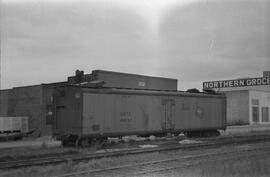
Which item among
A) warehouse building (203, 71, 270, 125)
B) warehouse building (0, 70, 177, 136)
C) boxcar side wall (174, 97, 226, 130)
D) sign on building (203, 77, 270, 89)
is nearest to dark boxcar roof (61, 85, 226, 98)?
boxcar side wall (174, 97, 226, 130)

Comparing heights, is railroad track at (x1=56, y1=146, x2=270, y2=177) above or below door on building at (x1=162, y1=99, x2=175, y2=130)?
below

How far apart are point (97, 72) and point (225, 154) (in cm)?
2423

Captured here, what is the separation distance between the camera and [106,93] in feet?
68.8

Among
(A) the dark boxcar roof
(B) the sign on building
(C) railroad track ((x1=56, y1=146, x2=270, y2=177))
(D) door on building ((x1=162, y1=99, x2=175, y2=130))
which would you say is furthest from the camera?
(B) the sign on building

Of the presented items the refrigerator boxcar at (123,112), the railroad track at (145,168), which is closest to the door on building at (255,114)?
the refrigerator boxcar at (123,112)

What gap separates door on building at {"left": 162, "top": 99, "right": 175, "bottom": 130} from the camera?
24.4 m

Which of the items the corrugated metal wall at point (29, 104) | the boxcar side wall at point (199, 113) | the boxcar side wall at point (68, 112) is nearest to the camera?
the boxcar side wall at point (68, 112)

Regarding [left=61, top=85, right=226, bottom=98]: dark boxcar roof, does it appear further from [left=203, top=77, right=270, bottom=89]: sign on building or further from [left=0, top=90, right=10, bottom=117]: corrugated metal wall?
[left=203, top=77, right=270, bottom=89]: sign on building

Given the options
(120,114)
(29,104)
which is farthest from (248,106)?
(120,114)

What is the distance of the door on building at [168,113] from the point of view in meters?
24.4

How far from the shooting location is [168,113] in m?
24.6

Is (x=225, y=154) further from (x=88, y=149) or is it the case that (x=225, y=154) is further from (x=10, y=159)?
(x=10, y=159)

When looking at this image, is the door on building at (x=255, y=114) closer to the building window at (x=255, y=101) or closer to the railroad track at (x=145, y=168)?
the building window at (x=255, y=101)

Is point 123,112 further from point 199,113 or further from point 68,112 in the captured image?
point 199,113
